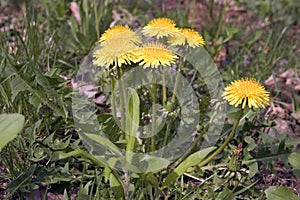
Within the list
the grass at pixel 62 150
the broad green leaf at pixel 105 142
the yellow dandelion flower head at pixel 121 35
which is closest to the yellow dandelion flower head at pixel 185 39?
the yellow dandelion flower head at pixel 121 35

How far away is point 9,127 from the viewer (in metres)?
1.18

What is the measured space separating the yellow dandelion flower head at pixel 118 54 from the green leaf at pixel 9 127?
271 mm

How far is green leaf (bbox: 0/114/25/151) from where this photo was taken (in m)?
1.15

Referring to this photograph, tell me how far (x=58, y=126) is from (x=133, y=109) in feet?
1.29

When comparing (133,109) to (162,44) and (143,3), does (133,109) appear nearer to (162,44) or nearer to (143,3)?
(162,44)

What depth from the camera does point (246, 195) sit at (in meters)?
1.56

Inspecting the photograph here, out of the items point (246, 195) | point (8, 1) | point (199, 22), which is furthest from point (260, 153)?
point (8, 1)

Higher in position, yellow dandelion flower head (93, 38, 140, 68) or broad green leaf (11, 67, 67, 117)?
yellow dandelion flower head (93, 38, 140, 68)

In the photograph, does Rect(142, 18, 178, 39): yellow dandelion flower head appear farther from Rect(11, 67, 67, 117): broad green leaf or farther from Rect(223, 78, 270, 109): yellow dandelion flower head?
Rect(11, 67, 67, 117): broad green leaf

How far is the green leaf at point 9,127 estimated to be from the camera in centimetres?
115

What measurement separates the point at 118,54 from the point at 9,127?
344mm

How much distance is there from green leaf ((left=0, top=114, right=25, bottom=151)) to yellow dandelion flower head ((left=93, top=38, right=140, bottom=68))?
271 mm

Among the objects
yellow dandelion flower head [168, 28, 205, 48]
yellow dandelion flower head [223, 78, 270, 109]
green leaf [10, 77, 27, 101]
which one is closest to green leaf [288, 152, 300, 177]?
yellow dandelion flower head [223, 78, 270, 109]

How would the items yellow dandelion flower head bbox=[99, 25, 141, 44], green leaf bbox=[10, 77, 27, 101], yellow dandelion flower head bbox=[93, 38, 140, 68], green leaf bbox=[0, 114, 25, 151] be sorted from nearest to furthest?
green leaf bbox=[0, 114, 25, 151], yellow dandelion flower head bbox=[93, 38, 140, 68], yellow dandelion flower head bbox=[99, 25, 141, 44], green leaf bbox=[10, 77, 27, 101]
